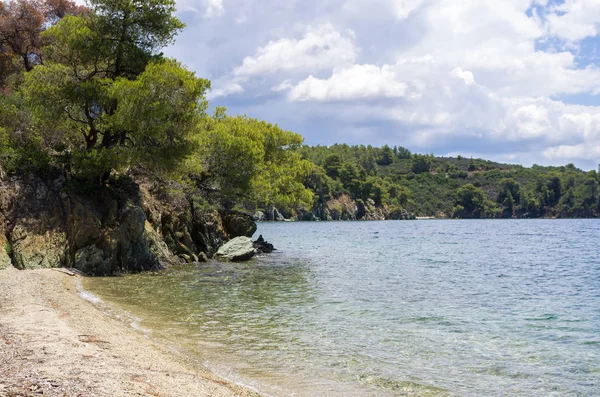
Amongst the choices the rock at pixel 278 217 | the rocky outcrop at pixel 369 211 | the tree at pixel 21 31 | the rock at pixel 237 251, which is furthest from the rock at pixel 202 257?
the rocky outcrop at pixel 369 211

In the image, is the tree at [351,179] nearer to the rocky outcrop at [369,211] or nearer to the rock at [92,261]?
the rocky outcrop at [369,211]

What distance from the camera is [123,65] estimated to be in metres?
25.8

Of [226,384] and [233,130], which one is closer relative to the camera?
[226,384]

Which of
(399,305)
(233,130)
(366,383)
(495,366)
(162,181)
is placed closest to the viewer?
(366,383)

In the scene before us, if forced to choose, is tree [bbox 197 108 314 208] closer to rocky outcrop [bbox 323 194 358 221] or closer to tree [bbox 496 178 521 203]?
rocky outcrop [bbox 323 194 358 221]

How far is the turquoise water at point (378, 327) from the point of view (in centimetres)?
946

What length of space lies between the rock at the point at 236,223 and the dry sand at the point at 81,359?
26657 mm

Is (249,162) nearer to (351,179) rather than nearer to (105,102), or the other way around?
(105,102)

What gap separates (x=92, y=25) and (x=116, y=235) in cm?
1105

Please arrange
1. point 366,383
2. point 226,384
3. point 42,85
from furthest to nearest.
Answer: point 42,85
point 366,383
point 226,384

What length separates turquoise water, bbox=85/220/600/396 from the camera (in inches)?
372

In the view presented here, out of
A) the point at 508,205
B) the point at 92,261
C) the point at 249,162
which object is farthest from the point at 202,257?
the point at 508,205

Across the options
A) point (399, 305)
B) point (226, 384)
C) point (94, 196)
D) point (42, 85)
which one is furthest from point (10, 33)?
point (226, 384)

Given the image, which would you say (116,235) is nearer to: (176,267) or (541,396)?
(176,267)
